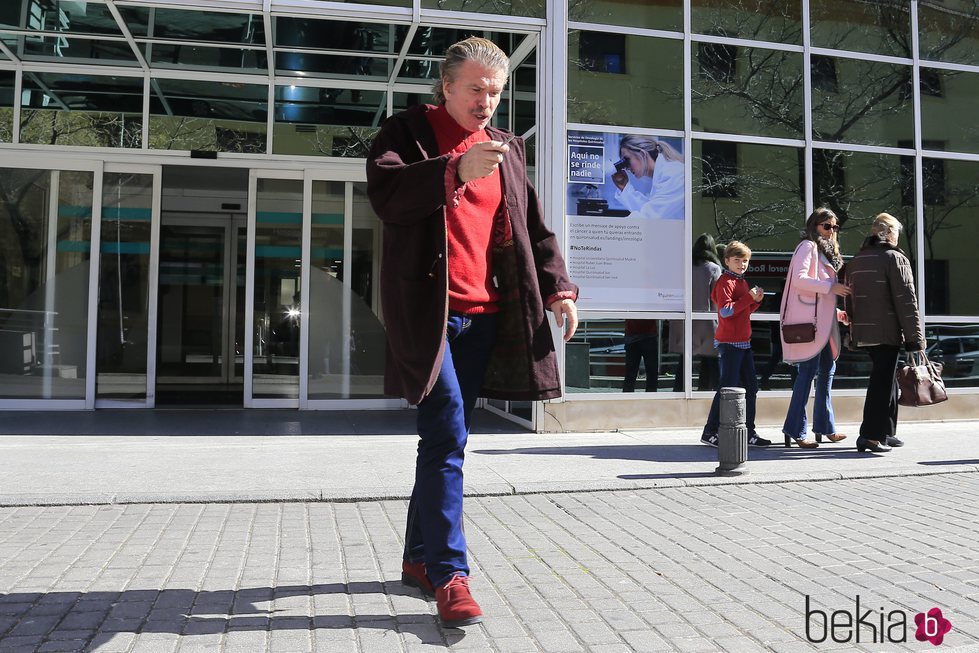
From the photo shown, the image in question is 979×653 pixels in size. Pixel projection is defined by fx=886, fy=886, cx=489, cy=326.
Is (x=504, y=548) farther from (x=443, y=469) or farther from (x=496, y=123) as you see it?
(x=496, y=123)

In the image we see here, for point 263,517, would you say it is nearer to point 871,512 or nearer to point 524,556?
point 524,556

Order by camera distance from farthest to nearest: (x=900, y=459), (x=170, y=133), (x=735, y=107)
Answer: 1. (x=170, y=133)
2. (x=735, y=107)
3. (x=900, y=459)

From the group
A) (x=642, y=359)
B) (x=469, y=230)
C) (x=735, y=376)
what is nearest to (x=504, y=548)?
(x=469, y=230)

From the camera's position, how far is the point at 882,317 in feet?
23.5

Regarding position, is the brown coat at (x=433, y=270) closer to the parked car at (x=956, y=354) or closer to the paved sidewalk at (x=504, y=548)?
the paved sidewalk at (x=504, y=548)

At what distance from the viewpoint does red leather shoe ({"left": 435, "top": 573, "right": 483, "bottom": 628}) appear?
301cm

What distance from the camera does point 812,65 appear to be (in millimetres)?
9828

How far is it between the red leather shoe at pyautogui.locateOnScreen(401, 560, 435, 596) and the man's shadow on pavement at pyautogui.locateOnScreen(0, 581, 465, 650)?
4 cm

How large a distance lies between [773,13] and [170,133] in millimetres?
6988

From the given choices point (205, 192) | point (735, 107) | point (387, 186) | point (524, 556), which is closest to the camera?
point (387, 186)

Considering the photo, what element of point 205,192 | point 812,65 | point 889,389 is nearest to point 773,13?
point 812,65

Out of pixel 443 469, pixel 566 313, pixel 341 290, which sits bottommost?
pixel 443 469

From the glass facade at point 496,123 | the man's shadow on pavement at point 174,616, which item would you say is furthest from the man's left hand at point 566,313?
the glass facade at point 496,123

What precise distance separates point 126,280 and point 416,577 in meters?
8.28
